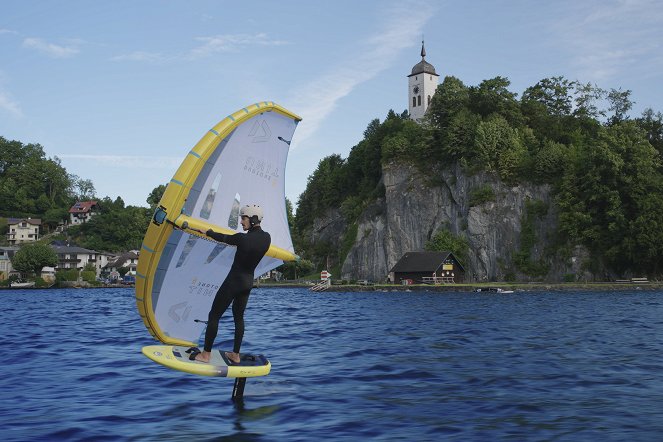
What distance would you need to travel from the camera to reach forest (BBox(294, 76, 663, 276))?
307 ft

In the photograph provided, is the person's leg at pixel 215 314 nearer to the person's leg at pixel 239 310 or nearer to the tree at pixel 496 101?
the person's leg at pixel 239 310

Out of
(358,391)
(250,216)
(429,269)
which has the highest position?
(250,216)

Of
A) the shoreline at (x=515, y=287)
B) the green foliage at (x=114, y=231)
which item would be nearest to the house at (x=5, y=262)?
the green foliage at (x=114, y=231)

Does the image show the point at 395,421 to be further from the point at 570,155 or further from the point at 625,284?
the point at 570,155

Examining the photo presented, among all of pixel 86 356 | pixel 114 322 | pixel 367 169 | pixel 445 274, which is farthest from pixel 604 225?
pixel 86 356

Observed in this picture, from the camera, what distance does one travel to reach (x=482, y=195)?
352 ft

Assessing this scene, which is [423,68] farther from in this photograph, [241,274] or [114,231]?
[241,274]

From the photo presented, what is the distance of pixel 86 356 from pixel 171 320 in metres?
7.87

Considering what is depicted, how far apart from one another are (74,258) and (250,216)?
5893 inches

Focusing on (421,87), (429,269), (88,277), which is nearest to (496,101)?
(421,87)

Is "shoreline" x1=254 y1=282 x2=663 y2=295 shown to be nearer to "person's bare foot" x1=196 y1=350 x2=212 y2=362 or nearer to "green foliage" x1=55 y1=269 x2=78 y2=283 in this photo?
"green foliage" x1=55 y1=269 x2=78 y2=283

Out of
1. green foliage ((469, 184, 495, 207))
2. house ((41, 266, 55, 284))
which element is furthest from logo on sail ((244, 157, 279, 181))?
house ((41, 266, 55, 284))

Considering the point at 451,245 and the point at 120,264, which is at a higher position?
the point at 451,245

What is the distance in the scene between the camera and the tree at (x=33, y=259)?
126 meters
